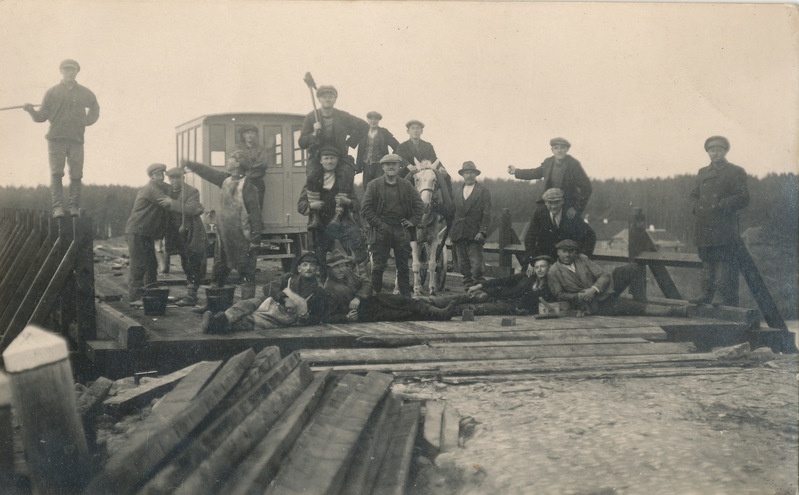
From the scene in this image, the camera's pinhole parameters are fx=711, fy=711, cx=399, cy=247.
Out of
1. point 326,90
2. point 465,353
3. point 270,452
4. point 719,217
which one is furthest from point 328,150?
point 270,452

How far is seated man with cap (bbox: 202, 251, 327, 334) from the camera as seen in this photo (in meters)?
6.68

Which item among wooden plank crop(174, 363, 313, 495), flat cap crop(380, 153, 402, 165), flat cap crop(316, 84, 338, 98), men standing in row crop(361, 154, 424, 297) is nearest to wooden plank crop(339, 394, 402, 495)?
wooden plank crop(174, 363, 313, 495)

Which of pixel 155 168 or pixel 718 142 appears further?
pixel 155 168

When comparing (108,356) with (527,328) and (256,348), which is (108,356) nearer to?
(256,348)

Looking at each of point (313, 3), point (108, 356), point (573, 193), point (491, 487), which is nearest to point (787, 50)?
point (573, 193)

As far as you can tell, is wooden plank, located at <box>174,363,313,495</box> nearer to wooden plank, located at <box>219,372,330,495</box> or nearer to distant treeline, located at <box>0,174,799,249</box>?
wooden plank, located at <box>219,372,330,495</box>

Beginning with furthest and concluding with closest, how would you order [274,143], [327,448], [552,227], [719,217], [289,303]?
[274,143] < [552,227] < [719,217] < [289,303] < [327,448]

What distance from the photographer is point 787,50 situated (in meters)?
6.37

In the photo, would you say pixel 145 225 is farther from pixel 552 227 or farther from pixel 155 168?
pixel 552 227

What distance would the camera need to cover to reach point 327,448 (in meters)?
3.75

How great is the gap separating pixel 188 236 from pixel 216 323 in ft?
8.39

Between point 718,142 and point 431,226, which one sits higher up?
point 718,142

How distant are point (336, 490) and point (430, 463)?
0.95 meters

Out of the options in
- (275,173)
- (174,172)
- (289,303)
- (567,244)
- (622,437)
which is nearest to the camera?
(622,437)
